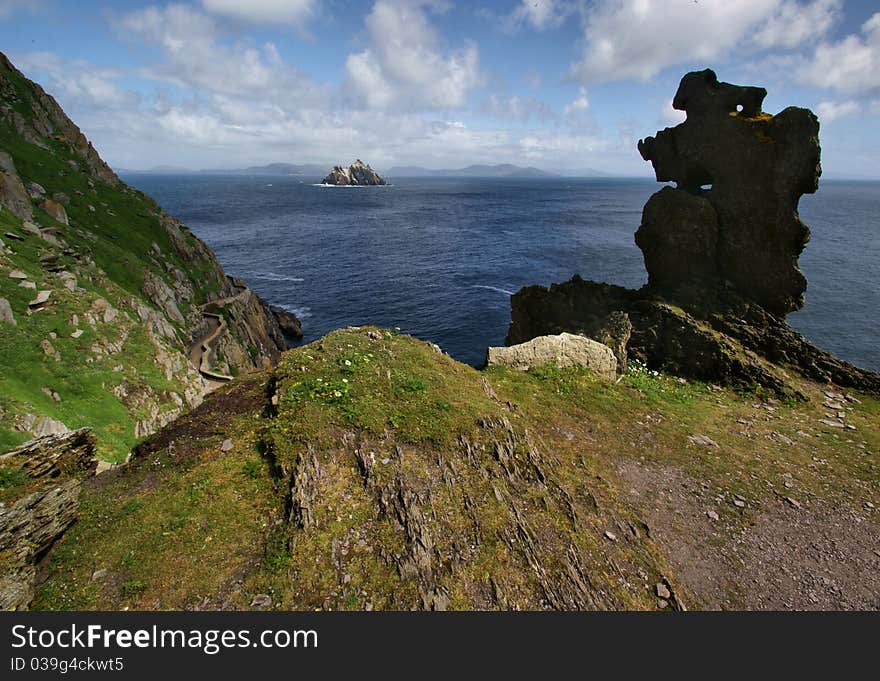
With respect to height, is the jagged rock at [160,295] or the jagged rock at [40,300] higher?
the jagged rock at [40,300]

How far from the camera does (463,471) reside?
14570 mm

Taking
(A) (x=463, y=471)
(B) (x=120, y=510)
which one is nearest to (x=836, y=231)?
(A) (x=463, y=471)

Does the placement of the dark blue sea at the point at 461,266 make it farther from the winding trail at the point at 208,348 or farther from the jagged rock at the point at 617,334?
the jagged rock at the point at 617,334

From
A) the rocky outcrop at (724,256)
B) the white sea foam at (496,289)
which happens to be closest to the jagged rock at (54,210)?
the rocky outcrop at (724,256)

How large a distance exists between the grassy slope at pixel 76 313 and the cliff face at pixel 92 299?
103mm

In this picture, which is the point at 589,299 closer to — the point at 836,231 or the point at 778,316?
the point at 778,316

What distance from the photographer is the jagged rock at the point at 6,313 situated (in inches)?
1053

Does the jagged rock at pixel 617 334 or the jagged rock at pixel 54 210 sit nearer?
the jagged rock at pixel 617 334

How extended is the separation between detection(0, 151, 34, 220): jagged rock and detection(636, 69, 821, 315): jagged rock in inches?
2155

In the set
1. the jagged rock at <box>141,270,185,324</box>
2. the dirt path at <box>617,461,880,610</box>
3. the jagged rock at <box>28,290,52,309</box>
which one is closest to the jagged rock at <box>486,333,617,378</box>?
the dirt path at <box>617,461,880,610</box>

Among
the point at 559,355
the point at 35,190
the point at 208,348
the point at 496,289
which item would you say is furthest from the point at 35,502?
the point at 496,289

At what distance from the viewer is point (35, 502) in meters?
11.3

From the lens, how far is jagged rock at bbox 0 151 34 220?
40719mm

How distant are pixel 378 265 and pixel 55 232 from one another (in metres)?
59.7
